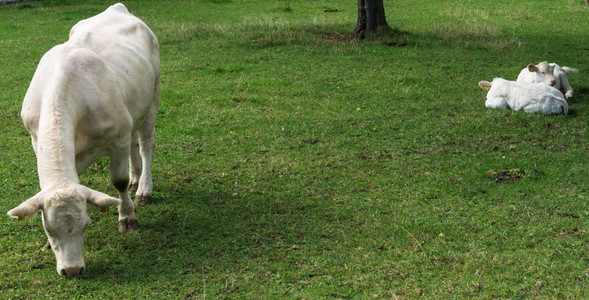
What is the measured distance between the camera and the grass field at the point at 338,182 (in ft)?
14.7

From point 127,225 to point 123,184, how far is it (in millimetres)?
437

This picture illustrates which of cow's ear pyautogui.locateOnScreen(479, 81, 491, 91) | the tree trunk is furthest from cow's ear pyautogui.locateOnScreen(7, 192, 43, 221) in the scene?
the tree trunk

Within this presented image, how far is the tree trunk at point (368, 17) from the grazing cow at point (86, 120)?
7.37 meters

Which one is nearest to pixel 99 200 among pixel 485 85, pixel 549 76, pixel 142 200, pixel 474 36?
pixel 142 200

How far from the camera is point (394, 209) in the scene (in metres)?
5.64

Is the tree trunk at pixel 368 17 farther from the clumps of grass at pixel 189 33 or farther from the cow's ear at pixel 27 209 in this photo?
the cow's ear at pixel 27 209

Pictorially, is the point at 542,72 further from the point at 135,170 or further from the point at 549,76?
the point at 135,170

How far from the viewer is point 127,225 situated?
17.5 ft

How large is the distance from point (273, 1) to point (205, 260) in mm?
15317

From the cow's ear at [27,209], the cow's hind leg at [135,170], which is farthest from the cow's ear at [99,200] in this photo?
the cow's hind leg at [135,170]

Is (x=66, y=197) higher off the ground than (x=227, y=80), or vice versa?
(x=66, y=197)

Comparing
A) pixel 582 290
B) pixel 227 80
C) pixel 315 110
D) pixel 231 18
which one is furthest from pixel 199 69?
pixel 582 290

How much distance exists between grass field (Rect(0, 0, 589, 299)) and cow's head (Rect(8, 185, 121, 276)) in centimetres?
25

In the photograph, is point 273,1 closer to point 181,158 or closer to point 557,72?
point 557,72
